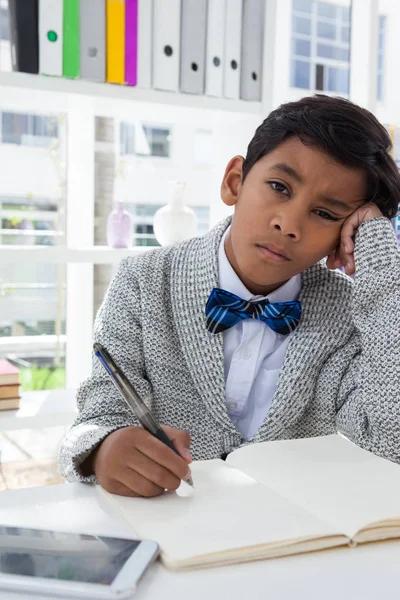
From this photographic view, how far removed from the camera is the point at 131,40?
5.80ft

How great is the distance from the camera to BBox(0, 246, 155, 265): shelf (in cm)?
174

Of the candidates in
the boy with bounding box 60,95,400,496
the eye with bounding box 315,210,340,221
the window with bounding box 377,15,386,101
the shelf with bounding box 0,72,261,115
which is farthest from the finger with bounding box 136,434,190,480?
the window with bounding box 377,15,386,101

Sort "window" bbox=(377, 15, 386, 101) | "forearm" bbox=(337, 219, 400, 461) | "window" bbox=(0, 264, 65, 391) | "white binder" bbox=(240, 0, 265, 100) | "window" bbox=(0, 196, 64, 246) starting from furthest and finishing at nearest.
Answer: "window" bbox=(377, 15, 386, 101), "window" bbox=(0, 264, 65, 391), "window" bbox=(0, 196, 64, 246), "white binder" bbox=(240, 0, 265, 100), "forearm" bbox=(337, 219, 400, 461)

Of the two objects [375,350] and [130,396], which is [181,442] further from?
[375,350]

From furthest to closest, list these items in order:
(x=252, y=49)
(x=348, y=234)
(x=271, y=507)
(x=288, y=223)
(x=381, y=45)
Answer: (x=381, y=45), (x=252, y=49), (x=348, y=234), (x=288, y=223), (x=271, y=507)

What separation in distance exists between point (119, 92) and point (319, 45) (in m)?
1.46

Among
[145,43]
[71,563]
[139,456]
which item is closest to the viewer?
[71,563]

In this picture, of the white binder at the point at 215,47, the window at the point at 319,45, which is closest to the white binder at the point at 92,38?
the white binder at the point at 215,47

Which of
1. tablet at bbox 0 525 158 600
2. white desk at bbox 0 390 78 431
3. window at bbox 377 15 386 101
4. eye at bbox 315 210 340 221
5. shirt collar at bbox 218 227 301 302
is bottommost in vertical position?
white desk at bbox 0 390 78 431

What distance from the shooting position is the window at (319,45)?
9.37 ft

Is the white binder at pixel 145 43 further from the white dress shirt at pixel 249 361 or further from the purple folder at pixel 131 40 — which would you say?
the white dress shirt at pixel 249 361

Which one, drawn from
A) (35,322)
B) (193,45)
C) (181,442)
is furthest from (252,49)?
(181,442)

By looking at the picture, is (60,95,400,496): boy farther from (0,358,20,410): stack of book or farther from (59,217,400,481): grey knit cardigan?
(0,358,20,410): stack of book

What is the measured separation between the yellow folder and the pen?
121 centimetres
